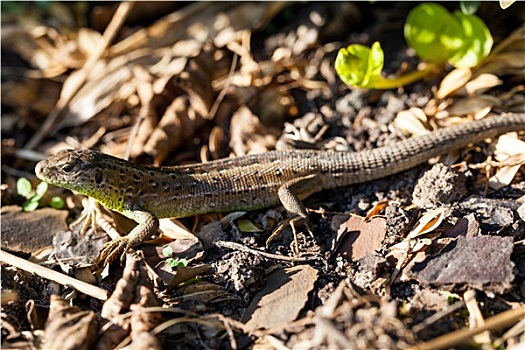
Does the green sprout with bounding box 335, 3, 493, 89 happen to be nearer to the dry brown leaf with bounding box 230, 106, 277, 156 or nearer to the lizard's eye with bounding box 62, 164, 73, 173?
the dry brown leaf with bounding box 230, 106, 277, 156

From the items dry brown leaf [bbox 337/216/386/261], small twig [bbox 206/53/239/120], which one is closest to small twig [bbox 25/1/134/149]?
small twig [bbox 206/53/239/120]

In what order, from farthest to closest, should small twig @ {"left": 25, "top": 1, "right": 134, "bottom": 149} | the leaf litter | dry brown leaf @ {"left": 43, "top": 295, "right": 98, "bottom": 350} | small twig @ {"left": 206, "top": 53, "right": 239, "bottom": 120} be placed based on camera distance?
small twig @ {"left": 25, "top": 1, "right": 134, "bottom": 149}, small twig @ {"left": 206, "top": 53, "right": 239, "bottom": 120}, the leaf litter, dry brown leaf @ {"left": 43, "top": 295, "right": 98, "bottom": 350}

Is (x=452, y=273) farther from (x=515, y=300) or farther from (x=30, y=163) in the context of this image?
(x=30, y=163)

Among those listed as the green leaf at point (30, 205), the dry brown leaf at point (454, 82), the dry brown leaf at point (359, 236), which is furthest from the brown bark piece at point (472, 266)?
the green leaf at point (30, 205)

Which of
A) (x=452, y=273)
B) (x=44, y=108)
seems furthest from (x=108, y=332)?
(x=44, y=108)

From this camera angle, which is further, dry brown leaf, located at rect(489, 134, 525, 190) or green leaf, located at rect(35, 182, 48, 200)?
green leaf, located at rect(35, 182, 48, 200)

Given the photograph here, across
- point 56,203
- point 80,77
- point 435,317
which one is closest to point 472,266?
point 435,317

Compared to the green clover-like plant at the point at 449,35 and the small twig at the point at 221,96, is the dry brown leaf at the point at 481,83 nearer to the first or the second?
the green clover-like plant at the point at 449,35
